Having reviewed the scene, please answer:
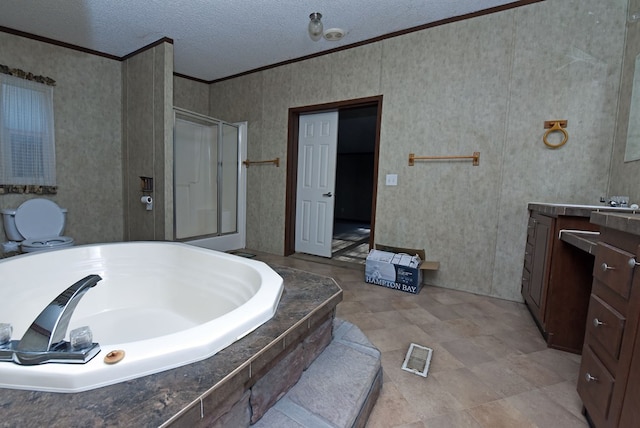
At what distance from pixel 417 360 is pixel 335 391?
72 cm

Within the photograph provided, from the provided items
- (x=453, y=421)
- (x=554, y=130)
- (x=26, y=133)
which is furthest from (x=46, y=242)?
(x=554, y=130)

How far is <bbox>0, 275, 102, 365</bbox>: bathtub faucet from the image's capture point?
68 centimetres

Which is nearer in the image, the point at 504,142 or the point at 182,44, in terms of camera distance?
the point at 504,142

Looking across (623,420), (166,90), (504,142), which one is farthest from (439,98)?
(166,90)

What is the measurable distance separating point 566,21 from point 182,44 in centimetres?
351

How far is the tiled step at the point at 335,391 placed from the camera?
91 cm

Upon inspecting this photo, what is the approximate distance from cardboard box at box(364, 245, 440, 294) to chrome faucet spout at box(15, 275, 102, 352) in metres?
2.29

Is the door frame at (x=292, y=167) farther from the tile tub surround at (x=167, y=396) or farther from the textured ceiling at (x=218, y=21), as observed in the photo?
the tile tub surround at (x=167, y=396)

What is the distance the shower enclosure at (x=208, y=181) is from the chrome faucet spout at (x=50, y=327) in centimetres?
268

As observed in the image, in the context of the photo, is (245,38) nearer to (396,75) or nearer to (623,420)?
(396,75)

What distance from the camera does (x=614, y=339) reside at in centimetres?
95

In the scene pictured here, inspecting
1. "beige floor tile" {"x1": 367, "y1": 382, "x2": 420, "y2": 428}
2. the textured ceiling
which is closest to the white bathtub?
"beige floor tile" {"x1": 367, "y1": 382, "x2": 420, "y2": 428}

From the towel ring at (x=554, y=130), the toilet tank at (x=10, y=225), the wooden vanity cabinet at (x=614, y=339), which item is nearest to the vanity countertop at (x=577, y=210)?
the wooden vanity cabinet at (x=614, y=339)

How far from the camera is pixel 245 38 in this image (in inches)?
117
